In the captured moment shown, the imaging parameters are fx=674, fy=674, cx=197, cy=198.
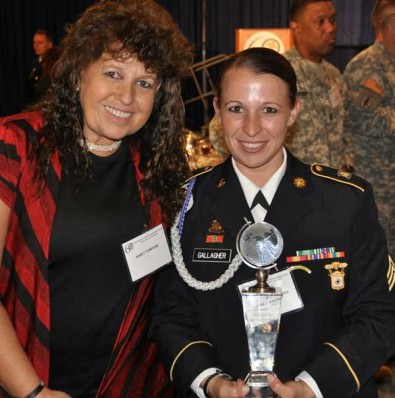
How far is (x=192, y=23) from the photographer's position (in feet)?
33.6

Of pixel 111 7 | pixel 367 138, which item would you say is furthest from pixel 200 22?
pixel 111 7

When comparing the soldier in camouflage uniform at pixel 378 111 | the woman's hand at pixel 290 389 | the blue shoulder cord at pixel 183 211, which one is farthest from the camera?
the soldier in camouflage uniform at pixel 378 111

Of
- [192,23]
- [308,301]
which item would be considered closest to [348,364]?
[308,301]

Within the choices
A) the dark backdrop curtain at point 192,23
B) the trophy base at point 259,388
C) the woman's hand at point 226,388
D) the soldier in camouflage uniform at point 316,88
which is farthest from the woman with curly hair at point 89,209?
the dark backdrop curtain at point 192,23

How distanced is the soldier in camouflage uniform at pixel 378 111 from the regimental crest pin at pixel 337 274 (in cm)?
281

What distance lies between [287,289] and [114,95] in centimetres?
72

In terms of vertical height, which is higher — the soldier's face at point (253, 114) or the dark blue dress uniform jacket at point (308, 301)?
the soldier's face at point (253, 114)

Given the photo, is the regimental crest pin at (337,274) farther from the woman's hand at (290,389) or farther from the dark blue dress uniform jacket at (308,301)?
the woman's hand at (290,389)

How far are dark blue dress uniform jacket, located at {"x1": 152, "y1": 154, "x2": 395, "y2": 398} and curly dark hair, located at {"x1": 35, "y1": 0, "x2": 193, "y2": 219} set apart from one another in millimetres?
224

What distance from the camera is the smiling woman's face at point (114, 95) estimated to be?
1.89m

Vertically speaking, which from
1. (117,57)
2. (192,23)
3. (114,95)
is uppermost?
(117,57)

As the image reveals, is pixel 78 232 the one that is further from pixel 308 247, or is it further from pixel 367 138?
pixel 367 138

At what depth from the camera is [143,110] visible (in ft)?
6.44

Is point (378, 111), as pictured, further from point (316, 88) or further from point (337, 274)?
point (337, 274)
